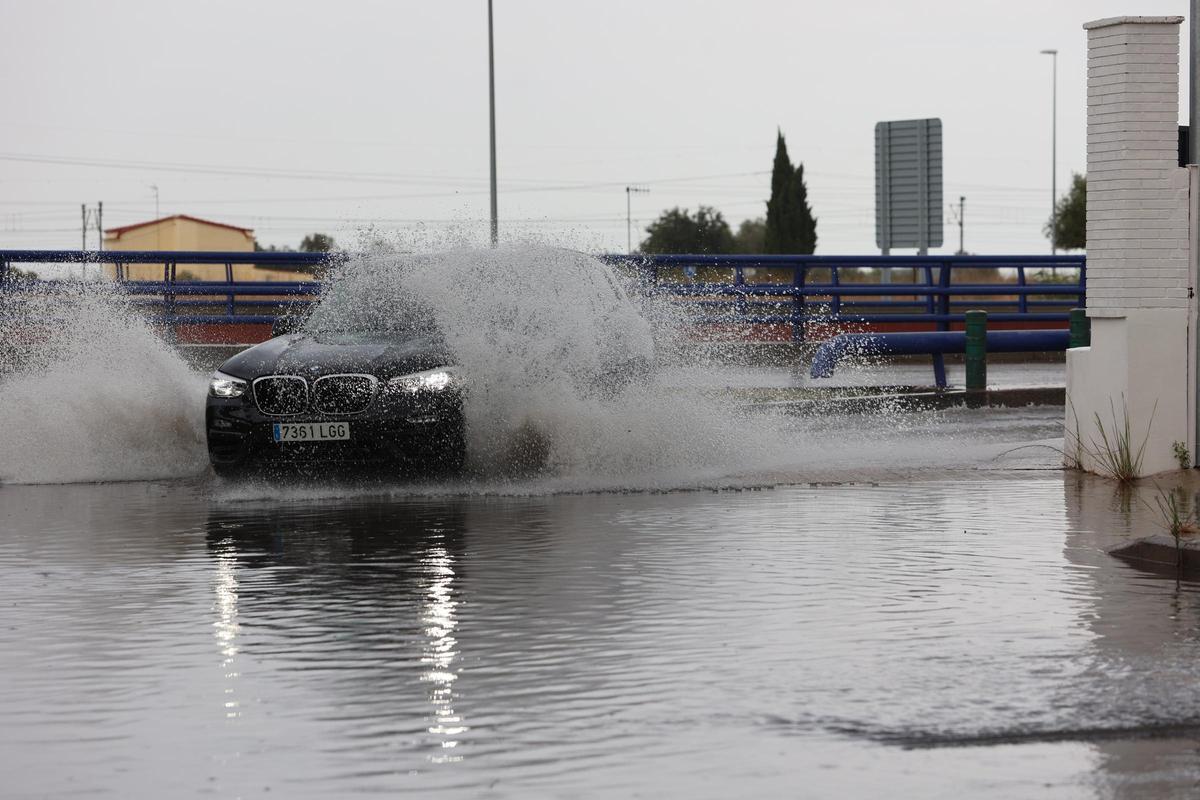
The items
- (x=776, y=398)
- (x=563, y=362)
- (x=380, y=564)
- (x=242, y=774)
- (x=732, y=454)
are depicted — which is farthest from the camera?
(x=776, y=398)

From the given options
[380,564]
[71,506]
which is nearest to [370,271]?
[71,506]

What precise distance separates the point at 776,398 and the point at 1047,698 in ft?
51.9

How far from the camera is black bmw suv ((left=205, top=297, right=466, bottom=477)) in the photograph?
44.6 feet

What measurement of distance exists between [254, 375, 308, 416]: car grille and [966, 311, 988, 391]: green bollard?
12.1 meters

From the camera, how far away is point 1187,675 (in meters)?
6.98

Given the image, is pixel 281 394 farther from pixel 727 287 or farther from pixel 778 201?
pixel 778 201

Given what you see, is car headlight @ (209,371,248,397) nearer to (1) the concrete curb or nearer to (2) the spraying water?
(2) the spraying water

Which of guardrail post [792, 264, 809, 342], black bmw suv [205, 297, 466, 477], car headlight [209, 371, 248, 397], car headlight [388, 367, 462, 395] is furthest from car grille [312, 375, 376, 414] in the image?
guardrail post [792, 264, 809, 342]

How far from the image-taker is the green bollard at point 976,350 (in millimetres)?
24109

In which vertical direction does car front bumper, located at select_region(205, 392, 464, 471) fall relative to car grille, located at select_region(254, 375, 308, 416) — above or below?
below

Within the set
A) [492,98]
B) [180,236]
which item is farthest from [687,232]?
[492,98]

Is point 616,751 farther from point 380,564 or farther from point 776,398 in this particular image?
point 776,398

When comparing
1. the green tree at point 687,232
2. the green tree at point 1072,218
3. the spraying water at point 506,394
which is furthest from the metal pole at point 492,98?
the green tree at point 687,232

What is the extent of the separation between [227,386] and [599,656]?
7.07 m
